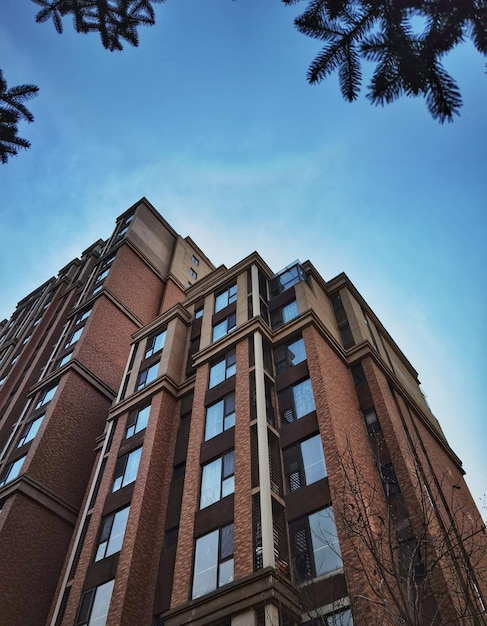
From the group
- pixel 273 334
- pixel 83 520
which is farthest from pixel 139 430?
pixel 273 334

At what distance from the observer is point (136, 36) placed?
6523 mm

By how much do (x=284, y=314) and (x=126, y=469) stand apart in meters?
12.1

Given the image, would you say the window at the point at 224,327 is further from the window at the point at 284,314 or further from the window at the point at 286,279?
the window at the point at 286,279

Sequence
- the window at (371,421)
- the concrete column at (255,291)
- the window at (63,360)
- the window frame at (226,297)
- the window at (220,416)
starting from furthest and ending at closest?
the window at (63,360)
the window frame at (226,297)
the concrete column at (255,291)
the window at (220,416)
the window at (371,421)

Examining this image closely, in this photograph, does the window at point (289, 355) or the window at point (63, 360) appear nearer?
the window at point (289, 355)

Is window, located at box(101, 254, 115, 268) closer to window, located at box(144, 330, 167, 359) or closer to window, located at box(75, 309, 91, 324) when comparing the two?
window, located at box(75, 309, 91, 324)

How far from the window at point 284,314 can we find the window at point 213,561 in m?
12.9

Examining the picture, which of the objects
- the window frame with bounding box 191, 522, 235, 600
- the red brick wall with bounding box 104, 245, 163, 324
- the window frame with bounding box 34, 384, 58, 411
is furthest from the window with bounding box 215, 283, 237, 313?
the window frame with bounding box 191, 522, 235, 600

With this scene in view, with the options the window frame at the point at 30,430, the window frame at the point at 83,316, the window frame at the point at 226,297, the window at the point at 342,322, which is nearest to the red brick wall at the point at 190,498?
the window frame at the point at 226,297

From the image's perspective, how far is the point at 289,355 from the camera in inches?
1026

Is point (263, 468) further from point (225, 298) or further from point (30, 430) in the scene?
point (30, 430)

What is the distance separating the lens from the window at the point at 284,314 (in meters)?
28.5

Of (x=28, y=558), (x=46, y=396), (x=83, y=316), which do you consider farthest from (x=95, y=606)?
(x=83, y=316)

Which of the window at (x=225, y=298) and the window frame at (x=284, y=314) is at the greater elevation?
the window at (x=225, y=298)
